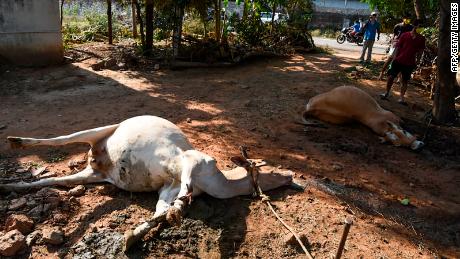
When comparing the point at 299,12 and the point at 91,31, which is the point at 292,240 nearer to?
the point at 299,12

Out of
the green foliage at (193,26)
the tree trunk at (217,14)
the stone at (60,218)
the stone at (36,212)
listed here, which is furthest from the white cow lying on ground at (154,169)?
the green foliage at (193,26)

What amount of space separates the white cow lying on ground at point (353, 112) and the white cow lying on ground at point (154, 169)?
107 inches

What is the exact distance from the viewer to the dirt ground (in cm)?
331

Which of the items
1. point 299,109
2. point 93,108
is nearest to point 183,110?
point 93,108

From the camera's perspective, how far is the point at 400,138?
589 cm

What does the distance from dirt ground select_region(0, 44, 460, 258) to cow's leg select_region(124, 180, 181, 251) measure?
142mm

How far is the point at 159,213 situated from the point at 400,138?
4097mm

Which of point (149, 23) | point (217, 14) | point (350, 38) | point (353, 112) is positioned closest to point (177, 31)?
point (149, 23)

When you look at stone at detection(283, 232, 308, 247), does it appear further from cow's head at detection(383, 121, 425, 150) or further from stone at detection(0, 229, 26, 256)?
cow's head at detection(383, 121, 425, 150)

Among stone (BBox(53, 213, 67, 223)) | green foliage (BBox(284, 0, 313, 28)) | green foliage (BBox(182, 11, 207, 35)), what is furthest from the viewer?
green foliage (BBox(182, 11, 207, 35))

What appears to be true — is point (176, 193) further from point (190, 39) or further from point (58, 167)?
point (190, 39)

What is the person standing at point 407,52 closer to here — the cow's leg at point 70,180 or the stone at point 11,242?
the cow's leg at point 70,180

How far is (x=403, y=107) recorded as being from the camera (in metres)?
7.84

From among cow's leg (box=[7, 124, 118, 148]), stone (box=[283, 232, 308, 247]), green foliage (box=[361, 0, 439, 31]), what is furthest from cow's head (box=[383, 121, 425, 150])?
green foliage (box=[361, 0, 439, 31])
